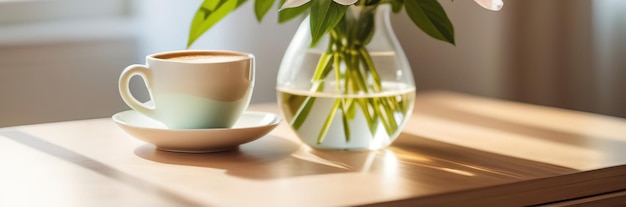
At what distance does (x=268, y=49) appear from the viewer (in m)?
2.11

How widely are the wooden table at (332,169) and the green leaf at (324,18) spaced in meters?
0.14

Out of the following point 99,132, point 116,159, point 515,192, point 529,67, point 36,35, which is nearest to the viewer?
point 515,192

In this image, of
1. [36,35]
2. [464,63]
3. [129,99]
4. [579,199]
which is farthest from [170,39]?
[579,199]

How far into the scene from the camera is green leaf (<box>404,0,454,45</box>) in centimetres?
118

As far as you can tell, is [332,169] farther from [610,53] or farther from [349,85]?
[610,53]

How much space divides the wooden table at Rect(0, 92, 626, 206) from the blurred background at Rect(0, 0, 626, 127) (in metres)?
0.56

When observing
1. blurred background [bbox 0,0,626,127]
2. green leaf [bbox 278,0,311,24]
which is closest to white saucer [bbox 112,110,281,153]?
green leaf [bbox 278,0,311,24]

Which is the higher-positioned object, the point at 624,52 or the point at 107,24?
the point at 624,52

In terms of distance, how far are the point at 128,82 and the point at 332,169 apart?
268 mm

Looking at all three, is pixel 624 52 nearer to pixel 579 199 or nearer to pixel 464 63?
pixel 464 63

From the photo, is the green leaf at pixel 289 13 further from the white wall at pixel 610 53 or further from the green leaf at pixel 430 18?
the white wall at pixel 610 53

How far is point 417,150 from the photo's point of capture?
1.24 meters

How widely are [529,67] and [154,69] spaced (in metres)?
1.22

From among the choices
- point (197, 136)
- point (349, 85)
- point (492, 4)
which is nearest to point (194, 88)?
point (197, 136)
